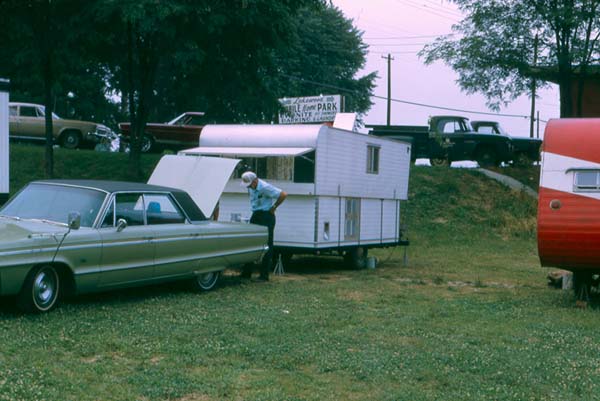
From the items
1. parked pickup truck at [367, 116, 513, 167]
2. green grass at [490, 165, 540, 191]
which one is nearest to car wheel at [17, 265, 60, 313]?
parked pickup truck at [367, 116, 513, 167]

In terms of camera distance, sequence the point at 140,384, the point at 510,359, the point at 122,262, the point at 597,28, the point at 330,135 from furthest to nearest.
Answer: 1. the point at 597,28
2. the point at 330,135
3. the point at 122,262
4. the point at 510,359
5. the point at 140,384

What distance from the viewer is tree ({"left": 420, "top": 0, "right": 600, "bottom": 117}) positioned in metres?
27.3

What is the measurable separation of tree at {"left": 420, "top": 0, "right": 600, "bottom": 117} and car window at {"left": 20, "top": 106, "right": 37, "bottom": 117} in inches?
551

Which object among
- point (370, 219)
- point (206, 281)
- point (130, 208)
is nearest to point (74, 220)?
point (130, 208)

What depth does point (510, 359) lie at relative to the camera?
7.27 meters

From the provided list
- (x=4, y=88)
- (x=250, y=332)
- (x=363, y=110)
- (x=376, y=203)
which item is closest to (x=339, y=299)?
(x=250, y=332)

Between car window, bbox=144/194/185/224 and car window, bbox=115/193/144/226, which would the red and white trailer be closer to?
car window, bbox=144/194/185/224

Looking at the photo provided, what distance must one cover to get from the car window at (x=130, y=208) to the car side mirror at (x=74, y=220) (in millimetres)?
784

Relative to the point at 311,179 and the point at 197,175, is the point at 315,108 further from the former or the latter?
the point at 197,175

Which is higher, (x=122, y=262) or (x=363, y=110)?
(x=363, y=110)

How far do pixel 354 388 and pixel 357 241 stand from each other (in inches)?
364

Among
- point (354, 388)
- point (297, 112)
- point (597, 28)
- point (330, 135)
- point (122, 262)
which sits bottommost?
point (354, 388)

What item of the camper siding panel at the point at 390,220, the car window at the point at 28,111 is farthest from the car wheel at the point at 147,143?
the camper siding panel at the point at 390,220

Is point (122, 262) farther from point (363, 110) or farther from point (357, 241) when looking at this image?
point (363, 110)
